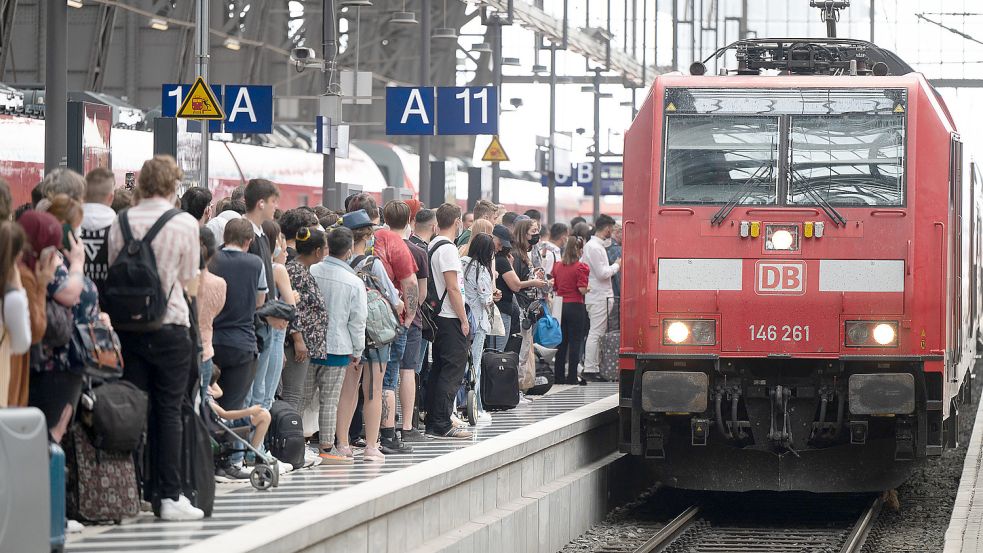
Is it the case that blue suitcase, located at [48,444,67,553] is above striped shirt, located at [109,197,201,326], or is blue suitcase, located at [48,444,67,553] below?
below

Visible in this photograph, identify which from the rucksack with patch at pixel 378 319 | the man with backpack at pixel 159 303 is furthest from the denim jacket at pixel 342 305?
the man with backpack at pixel 159 303

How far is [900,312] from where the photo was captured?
12.1m

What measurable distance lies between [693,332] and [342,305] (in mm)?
2844

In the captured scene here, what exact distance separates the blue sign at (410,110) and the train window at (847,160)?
372 inches

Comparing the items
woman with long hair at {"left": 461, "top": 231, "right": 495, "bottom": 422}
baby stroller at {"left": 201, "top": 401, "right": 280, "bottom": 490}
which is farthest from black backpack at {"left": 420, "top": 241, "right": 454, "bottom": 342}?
baby stroller at {"left": 201, "top": 401, "right": 280, "bottom": 490}

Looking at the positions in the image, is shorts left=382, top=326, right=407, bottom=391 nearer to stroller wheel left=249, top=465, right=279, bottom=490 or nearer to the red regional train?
the red regional train

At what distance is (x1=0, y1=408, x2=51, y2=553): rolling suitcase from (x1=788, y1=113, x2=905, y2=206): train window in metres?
7.26

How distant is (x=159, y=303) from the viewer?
8.01 meters

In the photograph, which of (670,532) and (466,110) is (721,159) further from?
(466,110)

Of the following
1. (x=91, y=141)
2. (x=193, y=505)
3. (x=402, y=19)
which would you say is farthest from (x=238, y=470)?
(x=402, y=19)

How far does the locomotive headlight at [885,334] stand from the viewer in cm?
1208

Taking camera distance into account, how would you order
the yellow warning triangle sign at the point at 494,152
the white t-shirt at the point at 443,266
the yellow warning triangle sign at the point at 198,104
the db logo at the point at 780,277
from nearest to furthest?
the db logo at the point at 780,277 → the white t-shirt at the point at 443,266 → the yellow warning triangle sign at the point at 198,104 → the yellow warning triangle sign at the point at 494,152

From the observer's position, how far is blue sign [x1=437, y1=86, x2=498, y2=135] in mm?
22062

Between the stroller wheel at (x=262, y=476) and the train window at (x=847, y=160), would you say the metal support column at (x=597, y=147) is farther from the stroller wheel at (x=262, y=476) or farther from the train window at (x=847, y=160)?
the stroller wheel at (x=262, y=476)
